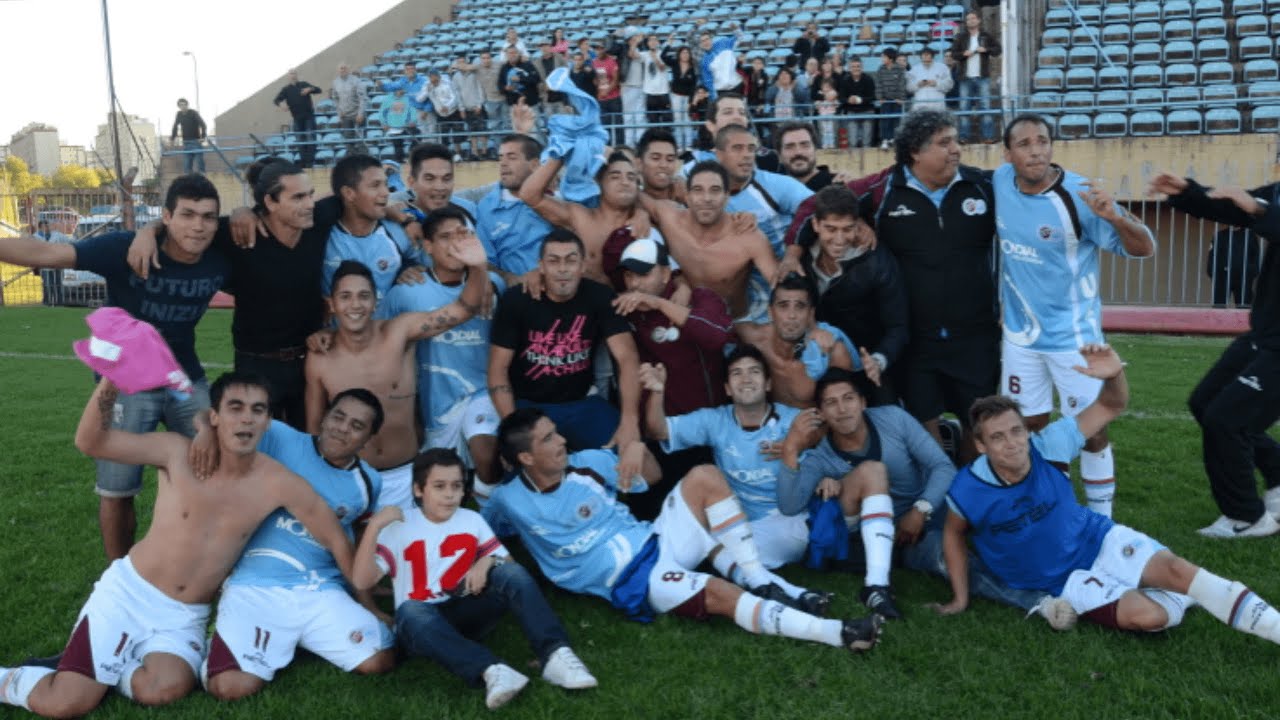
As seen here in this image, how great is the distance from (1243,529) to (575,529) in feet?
12.0

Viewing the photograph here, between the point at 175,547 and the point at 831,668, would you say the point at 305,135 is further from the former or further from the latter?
the point at 831,668

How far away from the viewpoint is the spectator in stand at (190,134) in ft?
71.0

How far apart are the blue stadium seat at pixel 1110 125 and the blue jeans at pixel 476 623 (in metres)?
14.2

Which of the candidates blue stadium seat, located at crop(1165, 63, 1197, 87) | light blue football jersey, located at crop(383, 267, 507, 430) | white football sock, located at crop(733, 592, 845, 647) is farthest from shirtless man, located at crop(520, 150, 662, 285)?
blue stadium seat, located at crop(1165, 63, 1197, 87)

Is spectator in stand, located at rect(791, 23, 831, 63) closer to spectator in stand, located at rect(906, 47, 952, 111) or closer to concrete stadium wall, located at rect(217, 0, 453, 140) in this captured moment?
spectator in stand, located at rect(906, 47, 952, 111)

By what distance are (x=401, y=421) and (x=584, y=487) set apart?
1.17 meters

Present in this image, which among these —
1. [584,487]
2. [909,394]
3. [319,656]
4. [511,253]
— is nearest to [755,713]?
[584,487]

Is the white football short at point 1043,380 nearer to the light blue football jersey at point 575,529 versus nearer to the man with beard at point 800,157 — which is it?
the man with beard at point 800,157

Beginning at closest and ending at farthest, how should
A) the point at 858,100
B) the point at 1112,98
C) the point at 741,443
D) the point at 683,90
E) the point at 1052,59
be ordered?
1. the point at 741,443
2. the point at 858,100
3. the point at 1112,98
4. the point at 683,90
5. the point at 1052,59

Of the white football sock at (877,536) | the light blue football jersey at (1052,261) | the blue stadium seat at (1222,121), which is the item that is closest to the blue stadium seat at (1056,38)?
the blue stadium seat at (1222,121)

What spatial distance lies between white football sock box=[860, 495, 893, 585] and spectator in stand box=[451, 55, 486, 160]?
51.1ft

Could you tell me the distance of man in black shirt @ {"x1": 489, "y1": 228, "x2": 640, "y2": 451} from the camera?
5523mm

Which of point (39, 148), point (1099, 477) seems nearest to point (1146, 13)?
point (1099, 477)

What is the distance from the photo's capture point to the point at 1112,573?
459 centimetres
